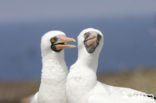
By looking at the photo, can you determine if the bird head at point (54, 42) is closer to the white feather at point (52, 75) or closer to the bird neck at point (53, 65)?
the white feather at point (52, 75)

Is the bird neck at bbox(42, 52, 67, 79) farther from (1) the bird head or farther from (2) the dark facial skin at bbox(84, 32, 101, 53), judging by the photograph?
(2) the dark facial skin at bbox(84, 32, 101, 53)

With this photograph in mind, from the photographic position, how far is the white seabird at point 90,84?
10680 millimetres

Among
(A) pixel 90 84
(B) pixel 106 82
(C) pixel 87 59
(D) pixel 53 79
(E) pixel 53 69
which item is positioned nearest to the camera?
(A) pixel 90 84

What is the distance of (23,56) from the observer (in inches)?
3681

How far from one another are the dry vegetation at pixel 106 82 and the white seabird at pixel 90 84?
8.43 metres

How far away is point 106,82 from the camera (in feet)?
70.5

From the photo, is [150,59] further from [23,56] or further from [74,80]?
[74,80]

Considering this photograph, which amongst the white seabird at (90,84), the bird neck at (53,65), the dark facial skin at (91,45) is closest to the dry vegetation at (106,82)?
the bird neck at (53,65)

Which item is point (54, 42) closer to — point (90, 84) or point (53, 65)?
point (53, 65)

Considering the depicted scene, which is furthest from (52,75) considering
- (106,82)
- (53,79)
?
(106,82)

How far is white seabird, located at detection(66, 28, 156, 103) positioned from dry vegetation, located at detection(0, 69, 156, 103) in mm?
8433

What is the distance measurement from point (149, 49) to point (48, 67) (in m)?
79.7

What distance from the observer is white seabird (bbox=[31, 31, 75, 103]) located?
1144 centimetres

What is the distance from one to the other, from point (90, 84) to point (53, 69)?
108 centimetres
